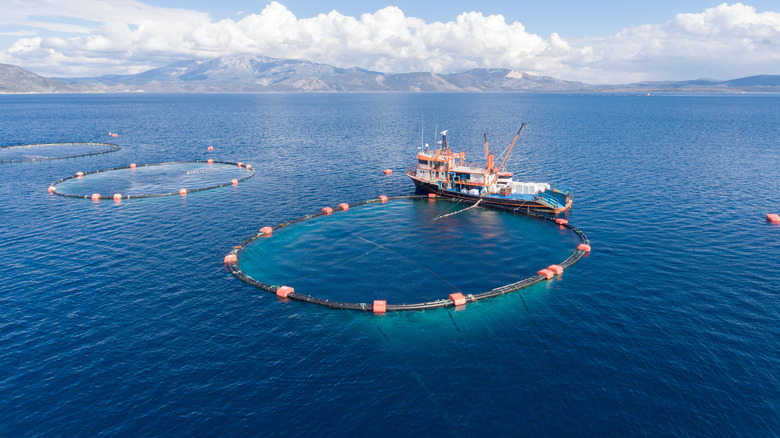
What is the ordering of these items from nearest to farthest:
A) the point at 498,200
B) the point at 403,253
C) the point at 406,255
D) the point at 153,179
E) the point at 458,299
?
the point at 458,299, the point at 406,255, the point at 403,253, the point at 498,200, the point at 153,179

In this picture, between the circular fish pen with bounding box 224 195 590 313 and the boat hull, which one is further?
the boat hull

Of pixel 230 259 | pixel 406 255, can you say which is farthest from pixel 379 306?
pixel 230 259

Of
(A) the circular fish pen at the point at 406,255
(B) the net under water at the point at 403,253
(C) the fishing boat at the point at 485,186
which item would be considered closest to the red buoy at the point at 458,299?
(A) the circular fish pen at the point at 406,255

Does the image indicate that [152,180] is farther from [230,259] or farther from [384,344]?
[384,344]

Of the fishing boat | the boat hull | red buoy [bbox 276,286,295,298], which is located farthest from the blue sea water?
the fishing boat

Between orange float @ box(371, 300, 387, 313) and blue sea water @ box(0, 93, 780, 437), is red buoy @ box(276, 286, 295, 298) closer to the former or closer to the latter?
blue sea water @ box(0, 93, 780, 437)

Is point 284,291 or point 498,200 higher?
point 498,200

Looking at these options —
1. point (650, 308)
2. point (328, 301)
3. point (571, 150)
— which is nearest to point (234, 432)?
point (328, 301)
